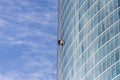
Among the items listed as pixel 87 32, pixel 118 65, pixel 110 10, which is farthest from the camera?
pixel 87 32

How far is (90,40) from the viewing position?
102 meters

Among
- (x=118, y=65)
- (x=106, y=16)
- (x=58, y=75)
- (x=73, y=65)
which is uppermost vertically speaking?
(x=106, y=16)

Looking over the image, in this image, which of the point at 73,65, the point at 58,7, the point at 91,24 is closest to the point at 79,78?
the point at 73,65

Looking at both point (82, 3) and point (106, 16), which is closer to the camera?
point (106, 16)

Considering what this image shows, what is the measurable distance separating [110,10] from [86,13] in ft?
30.3

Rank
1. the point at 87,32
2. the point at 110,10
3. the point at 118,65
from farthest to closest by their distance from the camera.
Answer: the point at 87,32
the point at 110,10
the point at 118,65

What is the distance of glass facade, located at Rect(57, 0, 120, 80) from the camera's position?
94.2 meters

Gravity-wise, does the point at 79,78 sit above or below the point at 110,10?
below

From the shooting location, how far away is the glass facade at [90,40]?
94188 mm

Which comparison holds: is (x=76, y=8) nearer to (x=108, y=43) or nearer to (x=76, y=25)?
(x=76, y=25)

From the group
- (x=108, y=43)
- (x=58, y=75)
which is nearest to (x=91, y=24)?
(x=108, y=43)

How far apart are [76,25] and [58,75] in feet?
57.8

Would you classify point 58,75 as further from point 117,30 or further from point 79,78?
point 117,30

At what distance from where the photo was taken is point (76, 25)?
110 m
